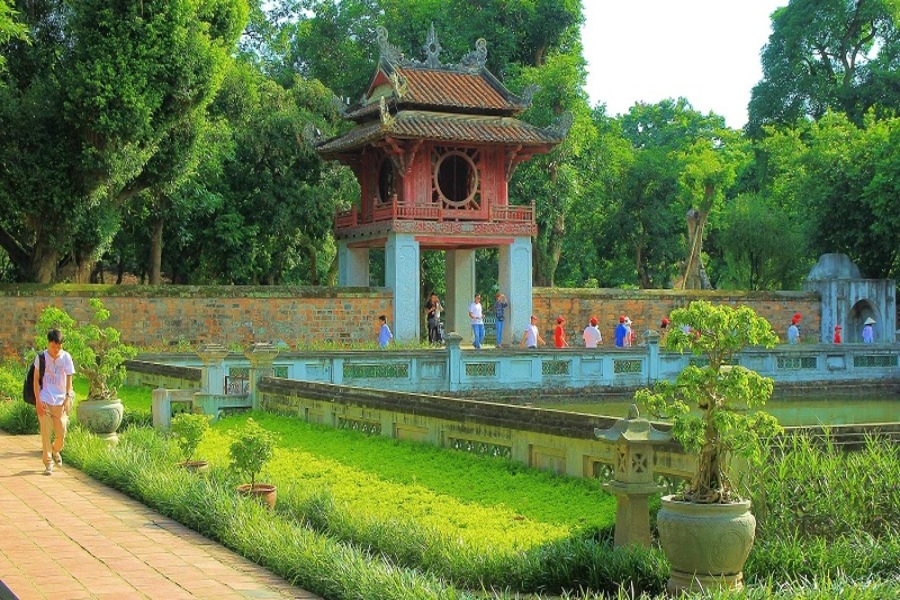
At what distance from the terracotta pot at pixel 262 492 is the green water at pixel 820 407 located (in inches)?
582

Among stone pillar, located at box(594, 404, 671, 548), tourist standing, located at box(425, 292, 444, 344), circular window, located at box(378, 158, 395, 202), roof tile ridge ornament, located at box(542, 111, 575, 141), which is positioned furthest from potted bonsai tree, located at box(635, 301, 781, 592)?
circular window, located at box(378, 158, 395, 202)

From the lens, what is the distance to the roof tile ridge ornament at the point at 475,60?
3762cm

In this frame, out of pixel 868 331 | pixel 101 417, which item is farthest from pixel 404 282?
pixel 101 417

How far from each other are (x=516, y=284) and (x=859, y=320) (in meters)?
12.6

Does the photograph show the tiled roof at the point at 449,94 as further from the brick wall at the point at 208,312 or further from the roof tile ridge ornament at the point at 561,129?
the brick wall at the point at 208,312

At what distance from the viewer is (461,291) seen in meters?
38.0

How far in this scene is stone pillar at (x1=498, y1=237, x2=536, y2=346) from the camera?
35.8 metres

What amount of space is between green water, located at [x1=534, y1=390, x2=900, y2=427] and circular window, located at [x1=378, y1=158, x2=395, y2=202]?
41.6ft

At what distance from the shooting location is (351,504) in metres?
10.9

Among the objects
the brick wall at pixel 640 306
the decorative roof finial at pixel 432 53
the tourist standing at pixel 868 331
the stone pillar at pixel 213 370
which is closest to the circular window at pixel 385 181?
the decorative roof finial at pixel 432 53

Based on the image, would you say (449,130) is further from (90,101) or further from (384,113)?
(90,101)

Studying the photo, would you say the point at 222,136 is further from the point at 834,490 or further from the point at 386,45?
the point at 834,490

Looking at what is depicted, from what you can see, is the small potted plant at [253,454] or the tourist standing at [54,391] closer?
the small potted plant at [253,454]

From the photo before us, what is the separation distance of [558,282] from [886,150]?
18.7 metres
